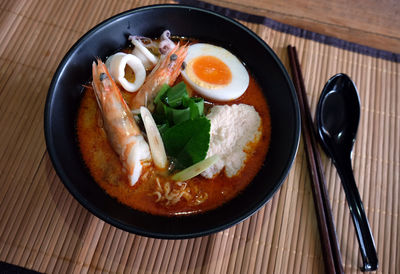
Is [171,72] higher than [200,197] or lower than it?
higher

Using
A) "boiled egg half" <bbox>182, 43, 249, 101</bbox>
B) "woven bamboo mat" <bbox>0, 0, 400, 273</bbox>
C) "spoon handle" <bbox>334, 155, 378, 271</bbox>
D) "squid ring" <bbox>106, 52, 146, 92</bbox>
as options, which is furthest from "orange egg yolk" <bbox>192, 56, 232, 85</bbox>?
"spoon handle" <bbox>334, 155, 378, 271</bbox>

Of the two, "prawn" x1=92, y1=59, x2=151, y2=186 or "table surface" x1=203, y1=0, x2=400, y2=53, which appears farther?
"table surface" x1=203, y1=0, x2=400, y2=53

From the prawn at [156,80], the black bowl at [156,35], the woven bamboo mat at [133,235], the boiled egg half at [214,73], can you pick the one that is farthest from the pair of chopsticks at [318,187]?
the prawn at [156,80]

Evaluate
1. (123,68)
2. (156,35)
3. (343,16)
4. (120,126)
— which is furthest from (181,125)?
(343,16)

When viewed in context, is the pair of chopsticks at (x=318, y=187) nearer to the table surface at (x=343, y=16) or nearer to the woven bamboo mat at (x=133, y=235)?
the woven bamboo mat at (x=133, y=235)

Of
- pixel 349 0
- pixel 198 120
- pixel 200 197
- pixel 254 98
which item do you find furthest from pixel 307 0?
pixel 200 197

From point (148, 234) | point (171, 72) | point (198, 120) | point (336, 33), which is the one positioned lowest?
point (148, 234)

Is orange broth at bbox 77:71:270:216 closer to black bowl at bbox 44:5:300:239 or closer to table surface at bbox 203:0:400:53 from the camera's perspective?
black bowl at bbox 44:5:300:239

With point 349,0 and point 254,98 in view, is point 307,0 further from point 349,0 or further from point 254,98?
point 254,98
